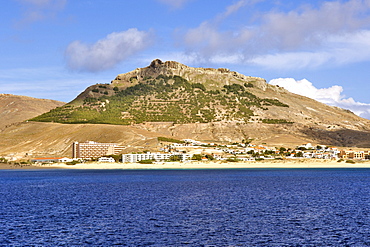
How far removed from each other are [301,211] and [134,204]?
82.5 ft

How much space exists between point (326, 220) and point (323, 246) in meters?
14.6

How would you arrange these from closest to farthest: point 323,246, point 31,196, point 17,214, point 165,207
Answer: point 323,246, point 17,214, point 165,207, point 31,196

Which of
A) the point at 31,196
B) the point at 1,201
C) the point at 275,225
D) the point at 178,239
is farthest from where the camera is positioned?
the point at 31,196

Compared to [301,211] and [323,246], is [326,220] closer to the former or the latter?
[301,211]

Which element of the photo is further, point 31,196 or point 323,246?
point 31,196

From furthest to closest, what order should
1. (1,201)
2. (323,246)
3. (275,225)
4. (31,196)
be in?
(31,196) → (1,201) → (275,225) → (323,246)

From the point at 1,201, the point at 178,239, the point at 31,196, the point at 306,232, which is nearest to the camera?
the point at 178,239

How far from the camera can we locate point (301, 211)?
2594 inches

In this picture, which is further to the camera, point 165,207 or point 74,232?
point 165,207

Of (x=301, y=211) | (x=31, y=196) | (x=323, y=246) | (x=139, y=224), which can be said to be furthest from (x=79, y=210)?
(x=323, y=246)

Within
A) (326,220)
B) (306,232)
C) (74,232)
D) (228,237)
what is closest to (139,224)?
(74,232)

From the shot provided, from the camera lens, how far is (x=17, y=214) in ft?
210

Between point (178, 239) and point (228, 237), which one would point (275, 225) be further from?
point (178, 239)

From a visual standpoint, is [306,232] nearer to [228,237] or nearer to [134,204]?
[228,237]
